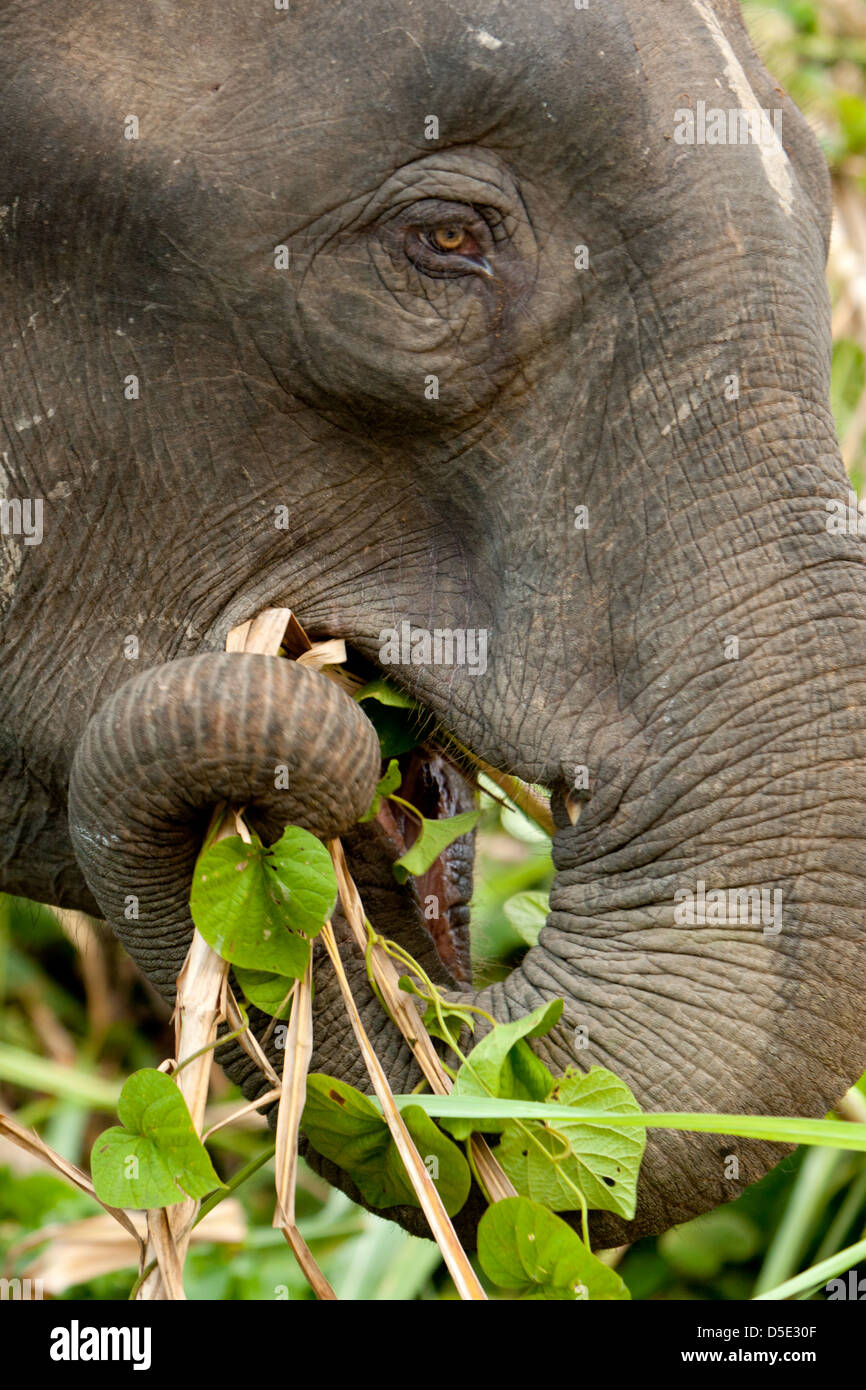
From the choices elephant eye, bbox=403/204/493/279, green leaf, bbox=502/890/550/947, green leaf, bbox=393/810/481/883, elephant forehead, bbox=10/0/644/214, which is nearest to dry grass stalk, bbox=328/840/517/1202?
green leaf, bbox=393/810/481/883

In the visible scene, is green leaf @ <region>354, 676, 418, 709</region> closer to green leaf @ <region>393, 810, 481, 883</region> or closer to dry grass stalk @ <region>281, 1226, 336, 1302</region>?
green leaf @ <region>393, 810, 481, 883</region>

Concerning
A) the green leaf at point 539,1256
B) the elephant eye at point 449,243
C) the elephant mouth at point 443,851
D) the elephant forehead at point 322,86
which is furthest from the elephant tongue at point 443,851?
the elephant forehead at point 322,86

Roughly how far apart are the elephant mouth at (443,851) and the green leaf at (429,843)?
0.15 ft

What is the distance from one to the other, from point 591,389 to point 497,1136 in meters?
0.98

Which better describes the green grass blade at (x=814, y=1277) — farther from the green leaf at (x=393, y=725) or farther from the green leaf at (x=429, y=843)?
the green leaf at (x=393, y=725)

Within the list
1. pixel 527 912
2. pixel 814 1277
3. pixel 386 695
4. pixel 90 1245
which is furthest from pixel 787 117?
pixel 90 1245

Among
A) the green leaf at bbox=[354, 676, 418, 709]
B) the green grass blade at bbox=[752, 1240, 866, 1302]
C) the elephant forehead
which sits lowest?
the green grass blade at bbox=[752, 1240, 866, 1302]

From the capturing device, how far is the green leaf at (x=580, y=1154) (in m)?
2.06

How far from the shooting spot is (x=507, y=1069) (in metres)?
2.15

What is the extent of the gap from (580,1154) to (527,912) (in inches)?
27.3

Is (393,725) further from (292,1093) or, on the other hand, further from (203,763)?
(292,1093)

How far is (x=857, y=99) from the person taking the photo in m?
6.52

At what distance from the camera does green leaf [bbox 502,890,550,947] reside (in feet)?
8.87

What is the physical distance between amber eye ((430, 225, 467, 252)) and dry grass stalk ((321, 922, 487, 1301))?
101cm
